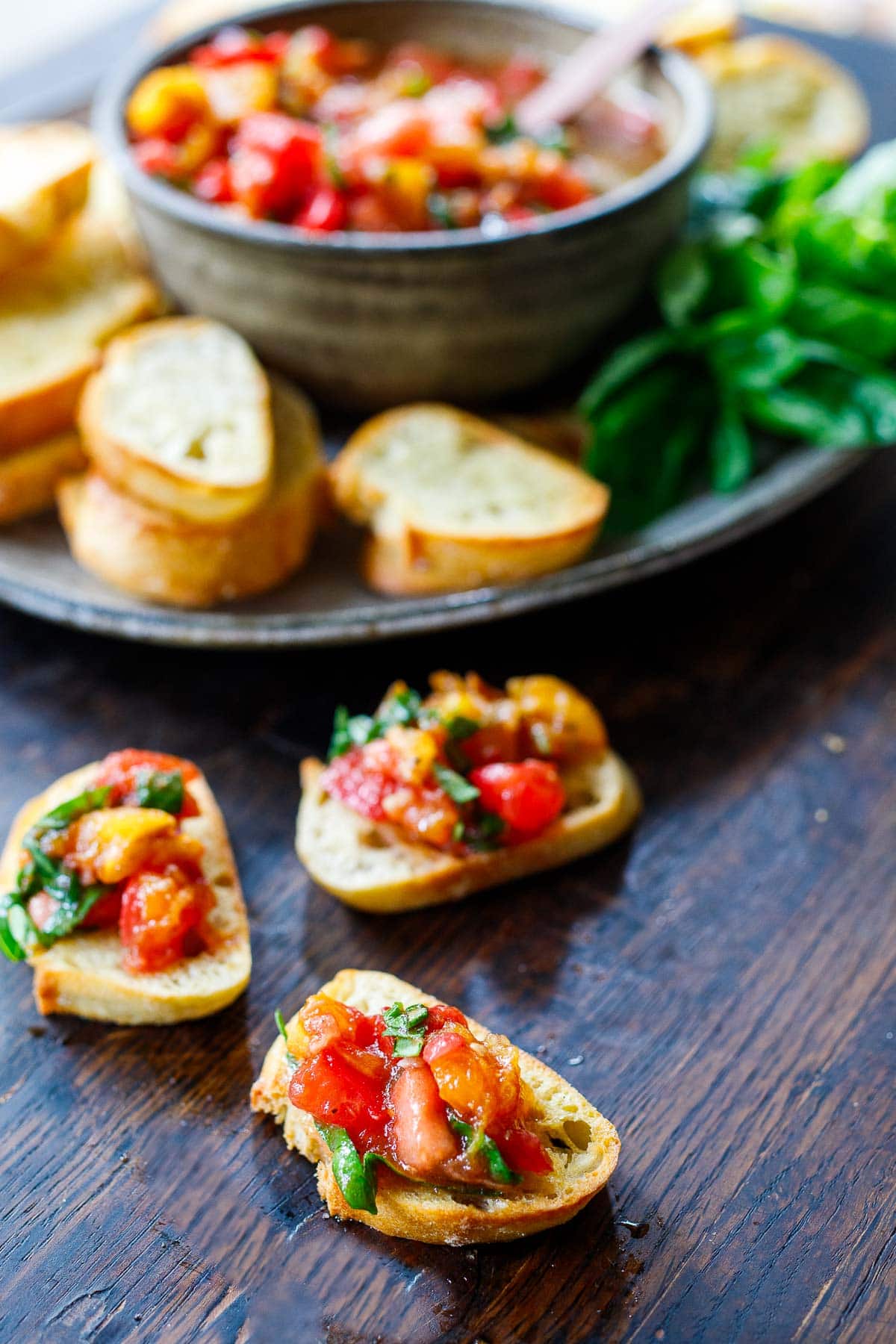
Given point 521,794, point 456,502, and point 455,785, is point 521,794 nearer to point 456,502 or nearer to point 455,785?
point 455,785

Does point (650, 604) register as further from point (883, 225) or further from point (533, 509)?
point (883, 225)

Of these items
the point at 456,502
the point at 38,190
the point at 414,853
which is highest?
the point at 38,190

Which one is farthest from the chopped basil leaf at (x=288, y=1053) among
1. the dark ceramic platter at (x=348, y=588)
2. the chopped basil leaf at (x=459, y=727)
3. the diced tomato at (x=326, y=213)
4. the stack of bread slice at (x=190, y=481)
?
the diced tomato at (x=326, y=213)

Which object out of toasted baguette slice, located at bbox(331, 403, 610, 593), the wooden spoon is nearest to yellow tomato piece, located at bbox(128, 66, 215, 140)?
the wooden spoon

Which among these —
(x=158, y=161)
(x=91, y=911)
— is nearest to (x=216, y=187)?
(x=158, y=161)

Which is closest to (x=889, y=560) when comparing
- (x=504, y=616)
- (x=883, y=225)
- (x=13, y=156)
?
(x=883, y=225)

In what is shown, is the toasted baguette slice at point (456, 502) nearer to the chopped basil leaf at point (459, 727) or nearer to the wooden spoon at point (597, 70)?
the chopped basil leaf at point (459, 727)
